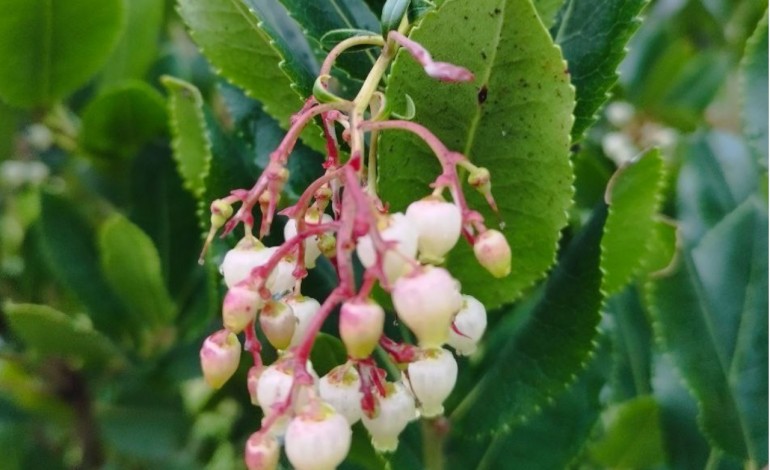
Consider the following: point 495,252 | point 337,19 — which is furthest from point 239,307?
point 337,19

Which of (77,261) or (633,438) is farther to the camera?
(77,261)

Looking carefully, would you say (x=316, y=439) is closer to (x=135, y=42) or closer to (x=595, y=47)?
(x=595, y=47)

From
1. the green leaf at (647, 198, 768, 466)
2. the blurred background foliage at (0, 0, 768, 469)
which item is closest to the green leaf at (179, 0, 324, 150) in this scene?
the blurred background foliage at (0, 0, 768, 469)

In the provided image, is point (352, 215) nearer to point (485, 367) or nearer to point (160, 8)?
point (485, 367)

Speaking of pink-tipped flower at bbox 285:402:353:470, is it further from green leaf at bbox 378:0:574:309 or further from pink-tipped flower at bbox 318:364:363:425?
green leaf at bbox 378:0:574:309

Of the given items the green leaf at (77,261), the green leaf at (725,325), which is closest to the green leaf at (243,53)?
the green leaf at (725,325)

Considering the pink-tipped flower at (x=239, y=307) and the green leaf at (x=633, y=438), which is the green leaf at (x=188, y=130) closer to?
the pink-tipped flower at (x=239, y=307)
